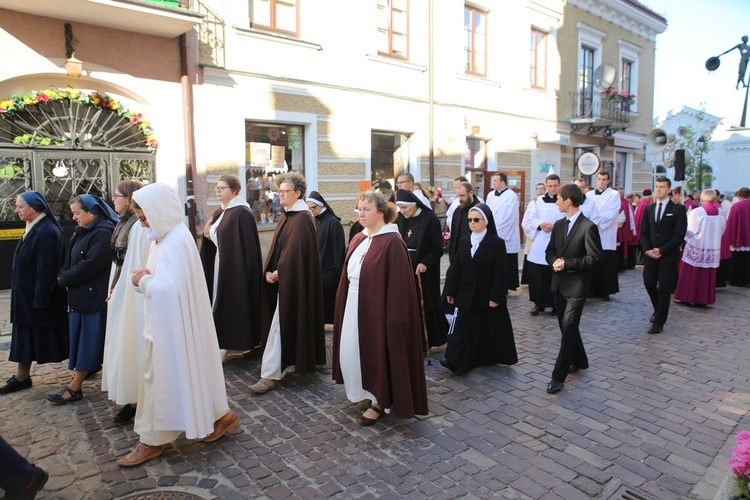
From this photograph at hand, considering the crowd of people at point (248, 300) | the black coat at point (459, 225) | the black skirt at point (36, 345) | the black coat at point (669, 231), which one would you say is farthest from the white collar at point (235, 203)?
the black coat at point (669, 231)

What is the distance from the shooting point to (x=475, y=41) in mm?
14695

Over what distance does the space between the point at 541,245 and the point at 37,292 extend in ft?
21.7

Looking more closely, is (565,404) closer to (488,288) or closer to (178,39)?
(488,288)

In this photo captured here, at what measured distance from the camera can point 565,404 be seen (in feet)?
15.1

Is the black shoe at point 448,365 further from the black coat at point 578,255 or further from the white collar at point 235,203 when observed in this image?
the white collar at point 235,203

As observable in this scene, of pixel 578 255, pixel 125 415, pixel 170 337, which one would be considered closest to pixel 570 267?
pixel 578 255

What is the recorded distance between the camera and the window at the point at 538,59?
16.5 m

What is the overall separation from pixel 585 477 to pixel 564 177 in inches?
631

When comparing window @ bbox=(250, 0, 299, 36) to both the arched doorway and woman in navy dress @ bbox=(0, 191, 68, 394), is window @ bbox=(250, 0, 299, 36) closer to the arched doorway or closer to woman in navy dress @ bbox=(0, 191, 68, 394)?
the arched doorway

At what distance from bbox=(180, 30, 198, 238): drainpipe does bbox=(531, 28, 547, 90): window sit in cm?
→ 1113

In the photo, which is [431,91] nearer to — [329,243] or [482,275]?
[329,243]

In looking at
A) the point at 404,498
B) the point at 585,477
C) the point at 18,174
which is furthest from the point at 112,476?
the point at 18,174

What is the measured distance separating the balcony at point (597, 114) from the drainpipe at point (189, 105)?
42.6 feet

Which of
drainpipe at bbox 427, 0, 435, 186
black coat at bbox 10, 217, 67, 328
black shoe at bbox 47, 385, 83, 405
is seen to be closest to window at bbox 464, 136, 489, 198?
drainpipe at bbox 427, 0, 435, 186
